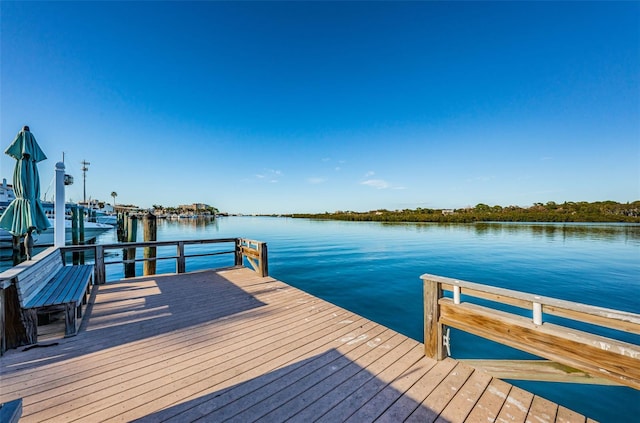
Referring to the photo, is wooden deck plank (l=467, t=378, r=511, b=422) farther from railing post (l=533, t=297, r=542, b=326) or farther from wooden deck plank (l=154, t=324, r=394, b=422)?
wooden deck plank (l=154, t=324, r=394, b=422)

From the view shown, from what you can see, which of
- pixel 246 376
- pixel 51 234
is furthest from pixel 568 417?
pixel 51 234

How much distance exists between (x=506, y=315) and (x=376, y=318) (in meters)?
4.60

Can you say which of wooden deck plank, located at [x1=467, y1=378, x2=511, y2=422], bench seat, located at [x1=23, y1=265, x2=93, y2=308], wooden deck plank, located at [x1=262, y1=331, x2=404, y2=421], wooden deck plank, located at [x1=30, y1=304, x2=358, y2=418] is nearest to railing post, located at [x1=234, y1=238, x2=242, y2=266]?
bench seat, located at [x1=23, y1=265, x2=93, y2=308]

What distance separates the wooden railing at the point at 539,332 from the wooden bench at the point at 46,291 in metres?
4.35

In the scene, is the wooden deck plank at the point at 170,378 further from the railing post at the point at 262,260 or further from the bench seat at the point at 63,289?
the railing post at the point at 262,260

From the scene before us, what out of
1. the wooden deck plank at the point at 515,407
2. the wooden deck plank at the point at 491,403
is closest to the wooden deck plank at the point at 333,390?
the wooden deck plank at the point at 491,403

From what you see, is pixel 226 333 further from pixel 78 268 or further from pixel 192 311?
pixel 78 268

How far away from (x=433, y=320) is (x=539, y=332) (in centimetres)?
90

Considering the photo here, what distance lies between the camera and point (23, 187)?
421 cm

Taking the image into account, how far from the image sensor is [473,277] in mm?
10023

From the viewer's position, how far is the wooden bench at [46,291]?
2875 mm

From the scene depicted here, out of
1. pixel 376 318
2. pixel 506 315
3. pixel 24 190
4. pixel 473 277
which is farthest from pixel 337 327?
pixel 473 277

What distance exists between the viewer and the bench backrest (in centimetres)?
278

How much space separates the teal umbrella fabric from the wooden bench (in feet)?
2.33
